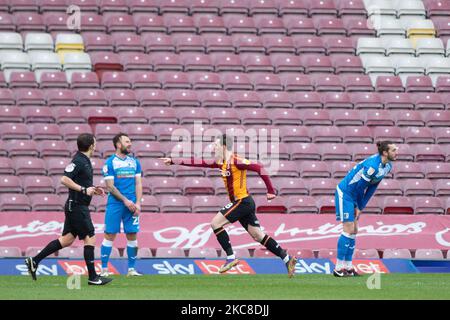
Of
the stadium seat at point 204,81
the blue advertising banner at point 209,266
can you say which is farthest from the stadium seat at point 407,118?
the blue advertising banner at point 209,266

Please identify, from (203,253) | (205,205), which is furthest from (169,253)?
(205,205)

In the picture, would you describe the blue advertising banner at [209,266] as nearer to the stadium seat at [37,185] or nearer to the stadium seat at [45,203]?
the stadium seat at [45,203]

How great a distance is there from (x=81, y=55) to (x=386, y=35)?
829cm

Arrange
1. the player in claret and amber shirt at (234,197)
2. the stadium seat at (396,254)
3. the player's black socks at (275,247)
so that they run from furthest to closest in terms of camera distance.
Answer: the stadium seat at (396,254) → the player in claret and amber shirt at (234,197) → the player's black socks at (275,247)

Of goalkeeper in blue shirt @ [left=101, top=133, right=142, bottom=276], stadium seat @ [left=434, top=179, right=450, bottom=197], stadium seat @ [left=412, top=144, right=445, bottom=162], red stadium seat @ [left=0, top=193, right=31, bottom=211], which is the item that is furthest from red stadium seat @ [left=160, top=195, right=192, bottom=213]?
stadium seat @ [left=412, top=144, right=445, bottom=162]

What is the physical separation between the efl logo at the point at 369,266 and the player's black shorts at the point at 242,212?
3.13 meters

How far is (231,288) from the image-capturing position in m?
13.5

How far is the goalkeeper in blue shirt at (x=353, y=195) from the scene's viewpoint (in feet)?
50.4

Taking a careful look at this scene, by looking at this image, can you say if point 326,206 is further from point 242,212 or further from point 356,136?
point 242,212

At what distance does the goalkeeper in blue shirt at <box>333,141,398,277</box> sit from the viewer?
50.4 feet

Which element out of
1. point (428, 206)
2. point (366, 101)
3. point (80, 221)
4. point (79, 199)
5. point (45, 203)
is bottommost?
point (428, 206)

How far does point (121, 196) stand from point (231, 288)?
280 cm

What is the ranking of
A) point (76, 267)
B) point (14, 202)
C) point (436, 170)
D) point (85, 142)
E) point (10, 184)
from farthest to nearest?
point (436, 170)
point (10, 184)
point (14, 202)
point (76, 267)
point (85, 142)

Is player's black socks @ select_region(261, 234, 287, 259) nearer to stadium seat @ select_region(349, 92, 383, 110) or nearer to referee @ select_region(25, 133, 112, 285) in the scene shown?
referee @ select_region(25, 133, 112, 285)
